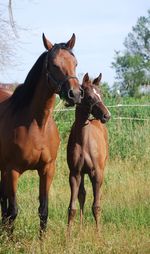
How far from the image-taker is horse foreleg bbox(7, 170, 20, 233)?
653cm

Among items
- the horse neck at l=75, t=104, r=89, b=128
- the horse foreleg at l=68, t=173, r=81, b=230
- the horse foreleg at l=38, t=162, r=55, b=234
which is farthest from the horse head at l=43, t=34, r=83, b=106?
the horse foreleg at l=68, t=173, r=81, b=230

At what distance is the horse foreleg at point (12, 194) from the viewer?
653cm

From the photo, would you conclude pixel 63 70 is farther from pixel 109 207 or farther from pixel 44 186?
pixel 109 207

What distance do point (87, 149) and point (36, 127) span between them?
1220mm

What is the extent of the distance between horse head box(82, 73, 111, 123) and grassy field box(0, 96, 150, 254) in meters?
1.40

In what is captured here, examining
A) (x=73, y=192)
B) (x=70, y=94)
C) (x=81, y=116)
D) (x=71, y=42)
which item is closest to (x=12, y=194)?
(x=73, y=192)

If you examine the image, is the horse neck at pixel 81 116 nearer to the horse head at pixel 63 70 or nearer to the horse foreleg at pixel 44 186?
the horse foreleg at pixel 44 186

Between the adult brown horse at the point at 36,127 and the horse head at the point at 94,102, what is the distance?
3.07 ft

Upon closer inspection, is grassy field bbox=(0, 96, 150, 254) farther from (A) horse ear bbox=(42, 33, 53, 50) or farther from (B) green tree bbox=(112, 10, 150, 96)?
(B) green tree bbox=(112, 10, 150, 96)

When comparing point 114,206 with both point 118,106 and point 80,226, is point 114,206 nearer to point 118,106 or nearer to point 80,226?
point 80,226

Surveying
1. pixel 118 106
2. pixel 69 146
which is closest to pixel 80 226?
pixel 69 146

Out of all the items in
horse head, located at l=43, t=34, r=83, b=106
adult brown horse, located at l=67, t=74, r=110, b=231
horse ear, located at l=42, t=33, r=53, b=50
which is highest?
horse ear, located at l=42, t=33, r=53, b=50

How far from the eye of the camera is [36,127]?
21.7 ft

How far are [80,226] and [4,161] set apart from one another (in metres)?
1.23
